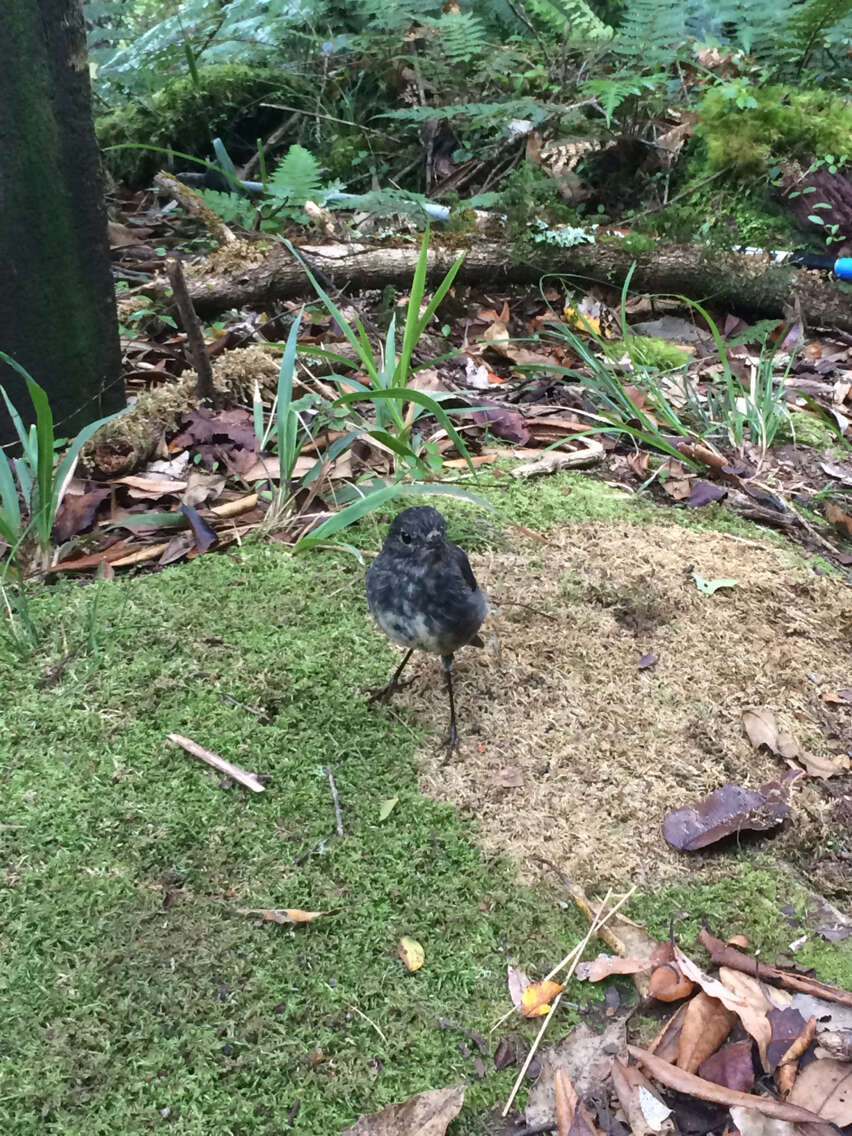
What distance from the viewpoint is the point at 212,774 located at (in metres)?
2.12

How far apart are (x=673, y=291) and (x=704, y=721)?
351cm

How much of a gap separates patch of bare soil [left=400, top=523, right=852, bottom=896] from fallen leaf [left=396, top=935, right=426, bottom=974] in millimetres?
319

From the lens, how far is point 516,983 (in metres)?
1.72

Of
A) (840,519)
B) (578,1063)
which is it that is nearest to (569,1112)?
(578,1063)

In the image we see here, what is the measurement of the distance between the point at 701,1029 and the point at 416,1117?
575 millimetres

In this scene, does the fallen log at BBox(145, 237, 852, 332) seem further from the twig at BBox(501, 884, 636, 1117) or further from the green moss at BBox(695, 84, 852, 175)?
the twig at BBox(501, 884, 636, 1117)

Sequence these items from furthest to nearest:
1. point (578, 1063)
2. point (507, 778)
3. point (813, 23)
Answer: point (813, 23)
point (507, 778)
point (578, 1063)

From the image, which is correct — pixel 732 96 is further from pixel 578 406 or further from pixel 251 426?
pixel 251 426

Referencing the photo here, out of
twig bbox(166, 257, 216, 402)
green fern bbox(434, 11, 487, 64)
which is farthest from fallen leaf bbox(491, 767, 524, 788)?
green fern bbox(434, 11, 487, 64)

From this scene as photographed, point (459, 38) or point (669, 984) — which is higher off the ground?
point (459, 38)

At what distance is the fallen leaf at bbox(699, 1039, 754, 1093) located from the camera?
153cm

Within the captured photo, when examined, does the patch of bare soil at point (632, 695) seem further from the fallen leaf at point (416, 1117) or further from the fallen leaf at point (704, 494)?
the fallen leaf at point (416, 1117)

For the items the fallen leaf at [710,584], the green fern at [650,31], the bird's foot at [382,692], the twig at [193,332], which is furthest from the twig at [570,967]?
the green fern at [650,31]

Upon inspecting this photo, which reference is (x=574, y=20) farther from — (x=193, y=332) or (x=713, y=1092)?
(x=713, y=1092)
